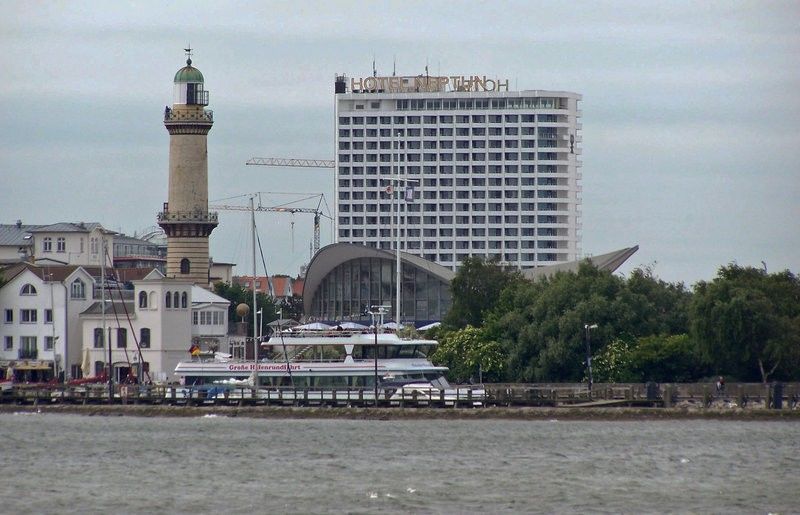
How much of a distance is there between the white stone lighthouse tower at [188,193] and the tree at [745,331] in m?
53.1

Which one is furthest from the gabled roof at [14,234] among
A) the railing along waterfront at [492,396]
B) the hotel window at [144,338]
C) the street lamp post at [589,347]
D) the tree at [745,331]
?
the tree at [745,331]

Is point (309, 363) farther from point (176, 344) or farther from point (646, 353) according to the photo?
point (176, 344)

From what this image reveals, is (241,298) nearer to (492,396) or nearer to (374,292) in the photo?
(374,292)

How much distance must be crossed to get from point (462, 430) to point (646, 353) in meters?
18.5

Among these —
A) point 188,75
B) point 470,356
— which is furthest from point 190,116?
point 470,356

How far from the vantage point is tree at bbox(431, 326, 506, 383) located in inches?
3971

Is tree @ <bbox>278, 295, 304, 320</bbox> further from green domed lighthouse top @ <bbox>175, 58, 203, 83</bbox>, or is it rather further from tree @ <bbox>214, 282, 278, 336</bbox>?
green domed lighthouse top @ <bbox>175, 58, 203, 83</bbox>

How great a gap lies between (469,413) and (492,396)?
91.1 inches

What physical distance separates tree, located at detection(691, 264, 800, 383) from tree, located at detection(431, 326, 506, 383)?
12941mm

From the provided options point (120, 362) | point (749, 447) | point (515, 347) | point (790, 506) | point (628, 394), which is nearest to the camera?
point (790, 506)

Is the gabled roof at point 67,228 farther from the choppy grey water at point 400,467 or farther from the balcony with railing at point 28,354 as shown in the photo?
the choppy grey water at point 400,467

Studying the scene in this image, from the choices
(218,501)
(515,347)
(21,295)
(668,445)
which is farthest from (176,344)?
(218,501)

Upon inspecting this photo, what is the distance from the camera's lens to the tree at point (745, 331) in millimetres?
89000

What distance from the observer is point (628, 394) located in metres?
83.0
